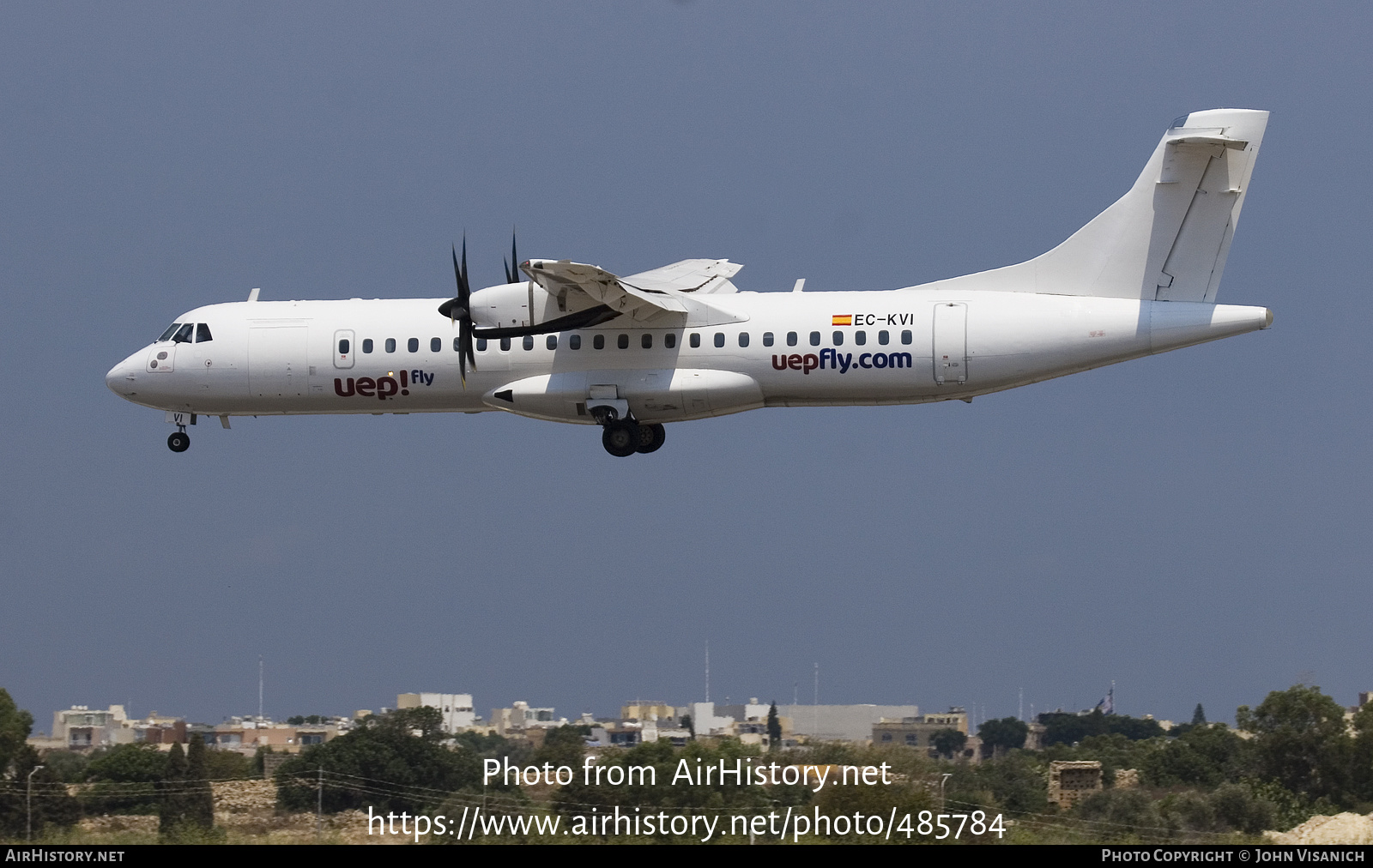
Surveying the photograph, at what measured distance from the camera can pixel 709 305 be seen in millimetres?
30641

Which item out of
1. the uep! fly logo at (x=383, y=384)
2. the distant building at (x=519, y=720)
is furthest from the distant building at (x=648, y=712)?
the uep! fly logo at (x=383, y=384)

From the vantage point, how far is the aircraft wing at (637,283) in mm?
28297

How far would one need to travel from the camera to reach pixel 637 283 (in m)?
30.7

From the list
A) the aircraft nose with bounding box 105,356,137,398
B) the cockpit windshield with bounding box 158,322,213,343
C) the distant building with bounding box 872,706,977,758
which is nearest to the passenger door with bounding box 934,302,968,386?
the distant building with bounding box 872,706,977,758

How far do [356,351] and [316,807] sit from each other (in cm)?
849

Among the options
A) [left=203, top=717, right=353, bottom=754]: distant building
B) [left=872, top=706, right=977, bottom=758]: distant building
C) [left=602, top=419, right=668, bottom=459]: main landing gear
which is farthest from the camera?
[left=203, top=717, right=353, bottom=754]: distant building

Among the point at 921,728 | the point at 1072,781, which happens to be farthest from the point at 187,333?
the point at 921,728

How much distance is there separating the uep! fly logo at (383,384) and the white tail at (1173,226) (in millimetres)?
11230

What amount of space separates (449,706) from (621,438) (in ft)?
80.3

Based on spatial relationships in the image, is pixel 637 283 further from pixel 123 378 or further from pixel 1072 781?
pixel 1072 781

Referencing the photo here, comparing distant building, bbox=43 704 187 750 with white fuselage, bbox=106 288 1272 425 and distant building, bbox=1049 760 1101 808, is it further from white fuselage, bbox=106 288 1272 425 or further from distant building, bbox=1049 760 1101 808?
distant building, bbox=1049 760 1101 808

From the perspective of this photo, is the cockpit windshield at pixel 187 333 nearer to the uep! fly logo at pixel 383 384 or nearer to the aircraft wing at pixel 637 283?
the uep! fly logo at pixel 383 384

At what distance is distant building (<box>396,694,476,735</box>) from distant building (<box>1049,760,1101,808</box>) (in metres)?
12.7

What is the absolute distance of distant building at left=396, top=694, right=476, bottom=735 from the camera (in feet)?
126
